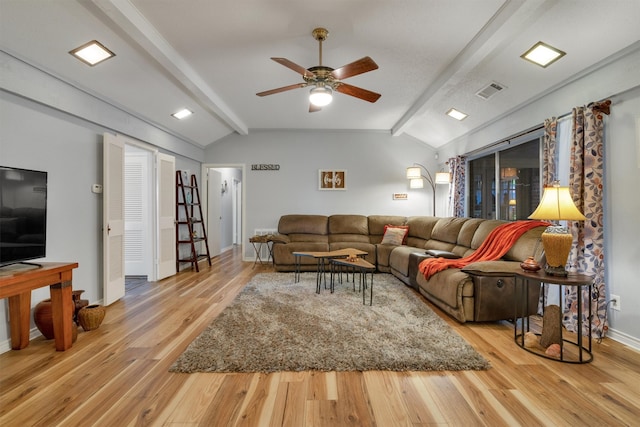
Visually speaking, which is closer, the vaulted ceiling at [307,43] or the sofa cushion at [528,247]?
the vaulted ceiling at [307,43]

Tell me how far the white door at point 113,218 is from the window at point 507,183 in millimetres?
4853

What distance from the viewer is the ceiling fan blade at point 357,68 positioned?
246cm

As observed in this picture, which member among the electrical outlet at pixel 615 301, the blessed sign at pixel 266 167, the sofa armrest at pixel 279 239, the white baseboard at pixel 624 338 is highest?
the blessed sign at pixel 266 167

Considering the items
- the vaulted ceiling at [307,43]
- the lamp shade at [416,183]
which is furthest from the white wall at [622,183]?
the lamp shade at [416,183]

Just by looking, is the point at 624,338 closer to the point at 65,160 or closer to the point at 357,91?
the point at 357,91

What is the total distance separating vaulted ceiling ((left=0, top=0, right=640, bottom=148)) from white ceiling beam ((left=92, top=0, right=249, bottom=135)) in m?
0.01

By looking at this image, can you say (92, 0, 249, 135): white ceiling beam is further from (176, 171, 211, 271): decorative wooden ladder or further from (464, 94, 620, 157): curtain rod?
(464, 94, 620, 157): curtain rod

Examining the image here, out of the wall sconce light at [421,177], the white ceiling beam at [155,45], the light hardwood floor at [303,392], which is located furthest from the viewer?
the wall sconce light at [421,177]

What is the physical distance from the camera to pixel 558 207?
2.37 meters

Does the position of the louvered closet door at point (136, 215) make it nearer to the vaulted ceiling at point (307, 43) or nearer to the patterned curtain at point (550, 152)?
the vaulted ceiling at point (307, 43)

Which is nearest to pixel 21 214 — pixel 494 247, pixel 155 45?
pixel 155 45

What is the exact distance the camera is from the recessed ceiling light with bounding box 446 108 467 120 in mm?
4520

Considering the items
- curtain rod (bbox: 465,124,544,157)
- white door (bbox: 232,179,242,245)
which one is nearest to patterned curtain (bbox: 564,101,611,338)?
curtain rod (bbox: 465,124,544,157)

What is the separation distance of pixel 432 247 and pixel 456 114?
6.61 ft
